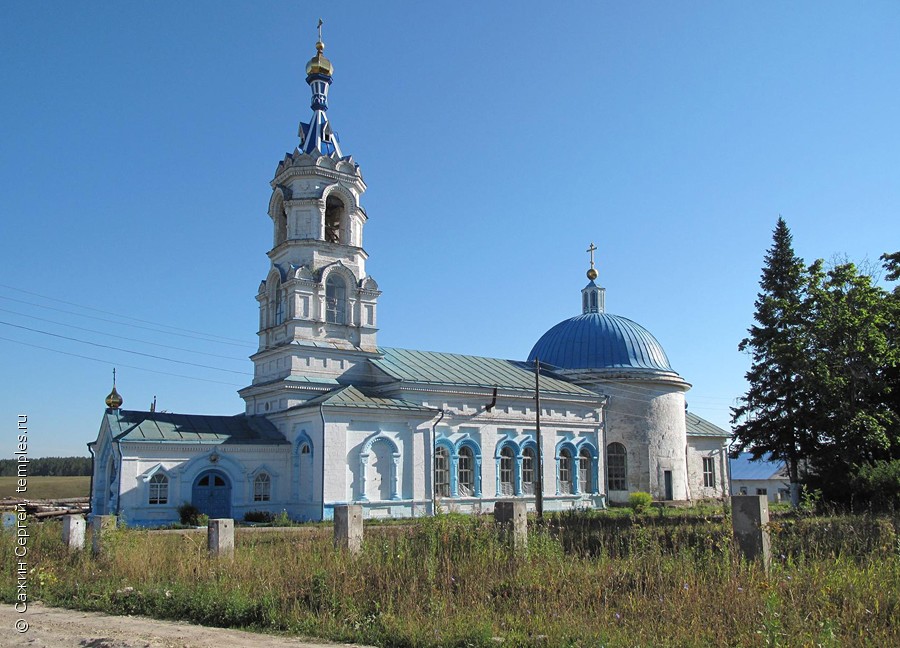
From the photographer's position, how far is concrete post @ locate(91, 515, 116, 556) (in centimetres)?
1326

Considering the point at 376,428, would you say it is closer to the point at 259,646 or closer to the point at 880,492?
the point at 880,492

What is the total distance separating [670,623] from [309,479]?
20473mm

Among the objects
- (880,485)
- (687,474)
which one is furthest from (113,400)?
(687,474)

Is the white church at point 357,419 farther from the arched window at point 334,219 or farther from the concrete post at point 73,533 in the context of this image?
the concrete post at point 73,533

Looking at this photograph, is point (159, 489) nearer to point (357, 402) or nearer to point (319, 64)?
point (357, 402)

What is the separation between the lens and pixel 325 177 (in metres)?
30.6

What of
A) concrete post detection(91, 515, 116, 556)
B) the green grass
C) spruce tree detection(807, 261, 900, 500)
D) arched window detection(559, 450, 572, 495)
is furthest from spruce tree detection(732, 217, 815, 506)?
the green grass

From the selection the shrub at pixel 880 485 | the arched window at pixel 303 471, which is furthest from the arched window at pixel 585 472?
the shrub at pixel 880 485

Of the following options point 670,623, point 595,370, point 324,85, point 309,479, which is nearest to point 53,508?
point 309,479

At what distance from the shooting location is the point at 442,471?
29.8 meters

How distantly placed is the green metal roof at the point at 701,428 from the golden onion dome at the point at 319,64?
25.4m

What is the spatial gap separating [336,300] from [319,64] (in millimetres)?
9943

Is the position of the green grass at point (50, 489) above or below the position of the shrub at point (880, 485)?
below

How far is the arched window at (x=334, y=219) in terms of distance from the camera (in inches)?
1235
